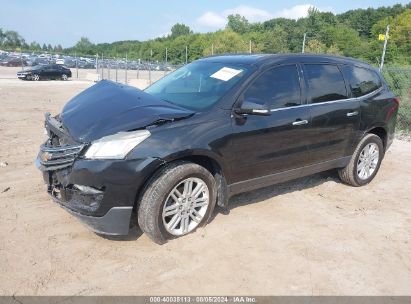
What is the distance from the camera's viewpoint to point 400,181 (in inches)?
237

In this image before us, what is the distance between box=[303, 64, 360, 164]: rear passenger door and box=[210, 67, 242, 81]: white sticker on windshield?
3.01 feet

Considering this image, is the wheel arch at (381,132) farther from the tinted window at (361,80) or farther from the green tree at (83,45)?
the green tree at (83,45)

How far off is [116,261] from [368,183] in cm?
405

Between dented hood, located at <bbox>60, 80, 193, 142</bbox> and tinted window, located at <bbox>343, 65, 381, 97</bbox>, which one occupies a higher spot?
tinted window, located at <bbox>343, 65, 381, 97</bbox>

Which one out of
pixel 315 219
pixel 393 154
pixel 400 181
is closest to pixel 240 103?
pixel 315 219

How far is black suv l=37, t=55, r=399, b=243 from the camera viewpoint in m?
3.34

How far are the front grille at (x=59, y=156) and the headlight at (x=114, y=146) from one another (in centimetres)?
13

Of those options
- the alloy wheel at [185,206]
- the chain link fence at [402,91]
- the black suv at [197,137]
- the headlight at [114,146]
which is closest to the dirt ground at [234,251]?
the alloy wheel at [185,206]

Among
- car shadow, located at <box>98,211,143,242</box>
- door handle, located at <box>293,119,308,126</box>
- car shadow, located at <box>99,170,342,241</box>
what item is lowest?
car shadow, located at <box>98,211,143,242</box>

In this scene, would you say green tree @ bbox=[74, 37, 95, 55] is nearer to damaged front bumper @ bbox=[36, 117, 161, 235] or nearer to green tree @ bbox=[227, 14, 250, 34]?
green tree @ bbox=[227, 14, 250, 34]

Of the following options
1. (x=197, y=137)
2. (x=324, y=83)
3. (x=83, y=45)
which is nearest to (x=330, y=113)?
(x=324, y=83)

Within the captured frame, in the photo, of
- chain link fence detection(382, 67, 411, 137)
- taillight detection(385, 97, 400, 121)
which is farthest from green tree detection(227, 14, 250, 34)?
taillight detection(385, 97, 400, 121)

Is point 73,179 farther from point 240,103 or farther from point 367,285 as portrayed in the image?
point 367,285

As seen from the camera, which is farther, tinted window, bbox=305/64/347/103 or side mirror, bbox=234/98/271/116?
tinted window, bbox=305/64/347/103
